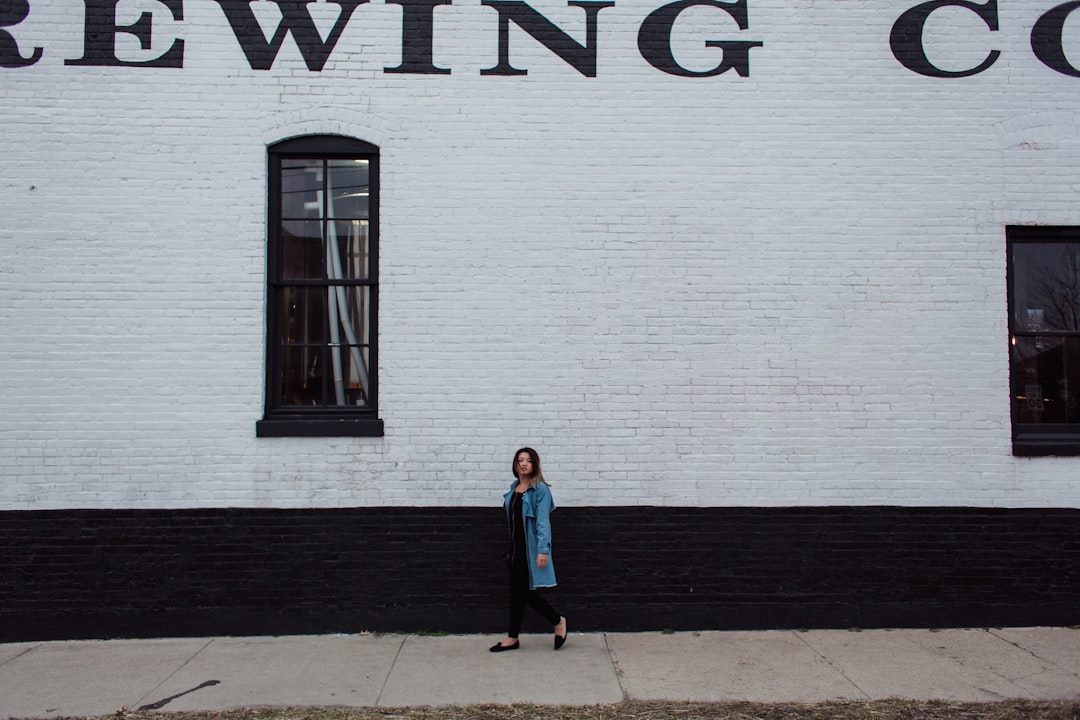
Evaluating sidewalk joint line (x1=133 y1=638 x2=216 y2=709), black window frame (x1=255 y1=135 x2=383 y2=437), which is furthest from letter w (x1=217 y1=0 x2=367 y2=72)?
sidewalk joint line (x1=133 y1=638 x2=216 y2=709)

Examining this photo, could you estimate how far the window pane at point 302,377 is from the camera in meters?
6.77

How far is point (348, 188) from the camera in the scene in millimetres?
6875

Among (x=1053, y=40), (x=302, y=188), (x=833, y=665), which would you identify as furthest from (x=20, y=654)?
(x=1053, y=40)

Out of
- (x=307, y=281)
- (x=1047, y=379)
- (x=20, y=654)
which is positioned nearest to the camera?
(x=20, y=654)

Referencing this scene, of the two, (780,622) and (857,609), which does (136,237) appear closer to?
(780,622)

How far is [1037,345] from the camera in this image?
6.92 meters

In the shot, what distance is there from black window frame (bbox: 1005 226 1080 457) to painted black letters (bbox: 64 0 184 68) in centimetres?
730

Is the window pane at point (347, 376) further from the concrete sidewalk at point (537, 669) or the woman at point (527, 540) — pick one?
the concrete sidewalk at point (537, 669)

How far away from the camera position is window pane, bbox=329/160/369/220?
22.5ft

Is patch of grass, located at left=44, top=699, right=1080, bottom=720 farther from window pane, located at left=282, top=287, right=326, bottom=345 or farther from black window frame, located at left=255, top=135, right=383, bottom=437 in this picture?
window pane, located at left=282, top=287, right=326, bottom=345

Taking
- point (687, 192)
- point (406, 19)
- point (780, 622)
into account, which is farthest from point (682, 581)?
point (406, 19)

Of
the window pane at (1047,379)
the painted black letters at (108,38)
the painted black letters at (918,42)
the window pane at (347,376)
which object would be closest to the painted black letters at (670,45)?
the painted black letters at (918,42)

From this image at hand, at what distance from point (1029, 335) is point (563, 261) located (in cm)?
412

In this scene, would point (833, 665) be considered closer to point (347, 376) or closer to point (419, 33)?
point (347, 376)
